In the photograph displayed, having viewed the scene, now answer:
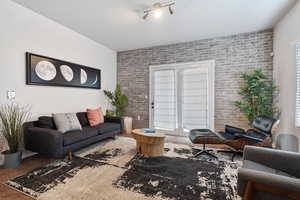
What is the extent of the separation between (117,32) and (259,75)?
350 centimetres

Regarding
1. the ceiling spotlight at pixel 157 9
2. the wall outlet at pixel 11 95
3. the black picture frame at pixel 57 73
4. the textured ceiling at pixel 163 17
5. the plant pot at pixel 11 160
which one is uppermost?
the textured ceiling at pixel 163 17

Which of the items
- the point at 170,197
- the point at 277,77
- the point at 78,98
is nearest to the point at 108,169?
the point at 170,197

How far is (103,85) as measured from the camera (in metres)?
4.51

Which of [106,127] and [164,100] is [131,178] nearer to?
[106,127]

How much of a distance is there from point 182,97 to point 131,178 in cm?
279

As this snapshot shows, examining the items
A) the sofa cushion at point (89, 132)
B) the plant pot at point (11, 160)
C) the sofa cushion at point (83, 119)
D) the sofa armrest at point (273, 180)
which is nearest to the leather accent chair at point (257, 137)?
the sofa armrest at point (273, 180)

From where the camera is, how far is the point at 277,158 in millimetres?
1456

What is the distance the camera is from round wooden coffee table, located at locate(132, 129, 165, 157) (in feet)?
8.25

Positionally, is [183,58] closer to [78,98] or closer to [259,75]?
[259,75]

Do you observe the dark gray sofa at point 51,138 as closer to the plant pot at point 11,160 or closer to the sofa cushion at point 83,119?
the plant pot at point 11,160

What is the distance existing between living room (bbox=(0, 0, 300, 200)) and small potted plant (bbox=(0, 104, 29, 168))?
0.02 m

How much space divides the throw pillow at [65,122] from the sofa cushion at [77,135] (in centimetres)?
14

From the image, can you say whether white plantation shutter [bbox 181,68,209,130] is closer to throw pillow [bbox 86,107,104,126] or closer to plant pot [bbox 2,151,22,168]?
throw pillow [bbox 86,107,104,126]

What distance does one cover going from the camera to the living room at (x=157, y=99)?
1.72 m
